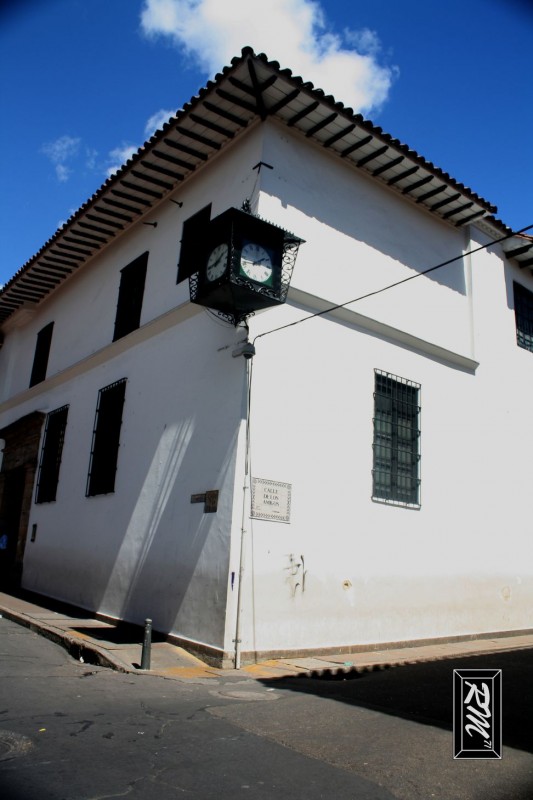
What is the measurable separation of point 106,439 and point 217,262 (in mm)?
4542

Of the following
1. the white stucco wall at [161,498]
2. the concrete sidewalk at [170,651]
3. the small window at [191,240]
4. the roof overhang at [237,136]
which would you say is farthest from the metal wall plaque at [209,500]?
the roof overhang at [237,136]

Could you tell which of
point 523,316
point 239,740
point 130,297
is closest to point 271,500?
point 239,740

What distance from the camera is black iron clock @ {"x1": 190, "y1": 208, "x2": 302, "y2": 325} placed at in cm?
787

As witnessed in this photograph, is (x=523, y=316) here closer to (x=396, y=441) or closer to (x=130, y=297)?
(x=396, y=441)

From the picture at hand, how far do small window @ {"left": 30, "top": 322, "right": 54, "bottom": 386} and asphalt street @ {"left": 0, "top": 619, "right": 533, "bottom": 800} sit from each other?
29.8ft

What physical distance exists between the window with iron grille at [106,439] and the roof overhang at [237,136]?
311 centimetres

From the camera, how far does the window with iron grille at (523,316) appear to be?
515 inches

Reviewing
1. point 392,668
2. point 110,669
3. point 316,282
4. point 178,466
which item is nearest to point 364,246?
point 316,282

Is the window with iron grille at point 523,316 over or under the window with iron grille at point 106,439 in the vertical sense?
over

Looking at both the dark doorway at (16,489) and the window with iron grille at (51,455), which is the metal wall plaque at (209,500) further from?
the dark doorway at (16,489)

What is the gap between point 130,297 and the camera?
1198cm

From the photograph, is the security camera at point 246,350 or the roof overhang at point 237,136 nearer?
the security camera at point 246,350

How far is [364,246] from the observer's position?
404 inches

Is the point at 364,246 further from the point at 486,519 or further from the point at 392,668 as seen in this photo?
the point at 392,668
